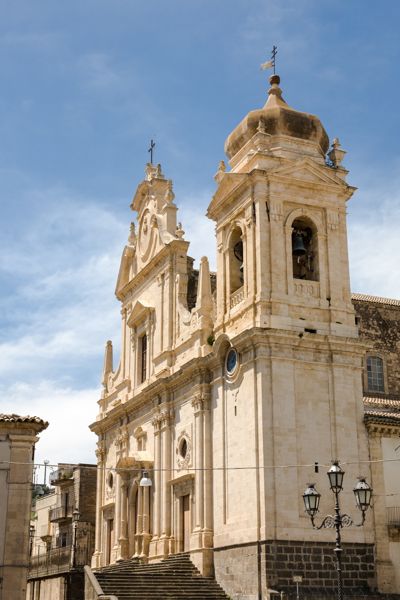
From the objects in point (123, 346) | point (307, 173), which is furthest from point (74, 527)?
point (307, 173)

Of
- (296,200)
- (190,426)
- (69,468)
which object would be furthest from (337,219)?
(69,468)

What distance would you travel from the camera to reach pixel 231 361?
2650 cm

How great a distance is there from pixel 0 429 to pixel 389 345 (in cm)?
1582

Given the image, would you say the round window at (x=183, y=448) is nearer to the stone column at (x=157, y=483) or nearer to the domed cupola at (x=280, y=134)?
the stone column at (x=157, y=483)

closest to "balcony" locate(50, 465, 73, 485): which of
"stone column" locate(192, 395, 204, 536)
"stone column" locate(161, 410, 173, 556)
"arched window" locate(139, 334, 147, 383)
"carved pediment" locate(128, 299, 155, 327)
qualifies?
"arched window" locate(139, 334, 147, 383)

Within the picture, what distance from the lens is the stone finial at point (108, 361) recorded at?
38.2 meters

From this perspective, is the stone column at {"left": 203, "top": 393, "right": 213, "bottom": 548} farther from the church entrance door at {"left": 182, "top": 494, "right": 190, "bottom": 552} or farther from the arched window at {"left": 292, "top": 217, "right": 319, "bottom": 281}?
the arched window at {"left": 292, "top": 217, "right": 319, "bottom": 281}

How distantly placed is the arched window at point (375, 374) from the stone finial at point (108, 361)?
1180cm

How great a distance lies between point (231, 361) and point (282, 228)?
4.21 metres

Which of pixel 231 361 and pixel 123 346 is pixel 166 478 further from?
pixel 123 346

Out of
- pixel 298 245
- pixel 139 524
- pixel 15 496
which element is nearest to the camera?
pixel 15 496

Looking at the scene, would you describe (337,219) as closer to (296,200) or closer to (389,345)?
(296,200)

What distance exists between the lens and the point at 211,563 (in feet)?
85.6

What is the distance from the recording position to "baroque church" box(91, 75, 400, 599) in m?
24.0
